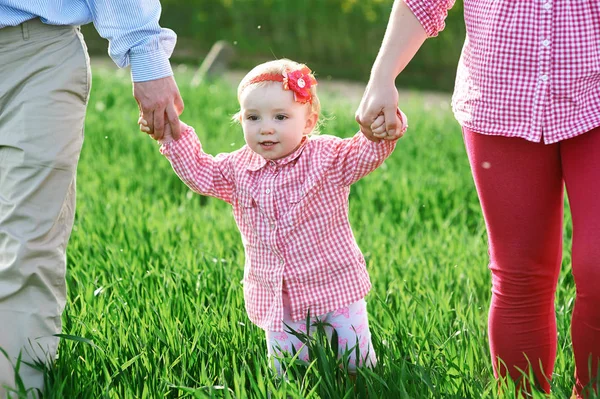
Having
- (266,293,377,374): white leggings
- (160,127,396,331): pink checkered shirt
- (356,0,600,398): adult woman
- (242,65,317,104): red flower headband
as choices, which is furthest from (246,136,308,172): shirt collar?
(266,293,377,374): white leggings

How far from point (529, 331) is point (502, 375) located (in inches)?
6.0

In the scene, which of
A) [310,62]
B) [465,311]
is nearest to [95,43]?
[310,62]

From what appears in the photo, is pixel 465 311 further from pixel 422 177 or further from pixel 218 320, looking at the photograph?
pixel 422 177

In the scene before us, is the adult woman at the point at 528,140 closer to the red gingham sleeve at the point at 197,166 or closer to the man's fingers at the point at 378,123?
the man's fingers at the point at 378,123

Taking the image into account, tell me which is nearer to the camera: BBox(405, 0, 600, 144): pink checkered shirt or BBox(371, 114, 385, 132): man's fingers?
BBox(405, 0, 600, 144): pink checkered shirt

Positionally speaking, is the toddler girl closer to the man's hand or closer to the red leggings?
the man's hand

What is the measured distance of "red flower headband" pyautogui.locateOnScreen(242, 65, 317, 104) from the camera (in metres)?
2.41

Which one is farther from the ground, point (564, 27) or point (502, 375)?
point (564, 27)

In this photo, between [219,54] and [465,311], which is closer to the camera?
[465,311]

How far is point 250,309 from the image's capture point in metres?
2.58

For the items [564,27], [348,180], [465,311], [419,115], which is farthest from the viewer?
[419,115]

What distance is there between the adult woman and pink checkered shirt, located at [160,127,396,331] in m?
0.19

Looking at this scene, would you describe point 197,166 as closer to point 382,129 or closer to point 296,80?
point 296,80

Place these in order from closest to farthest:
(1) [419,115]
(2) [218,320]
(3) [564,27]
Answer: (3) [564,27], (2) [218,320], (1) [419,115]
